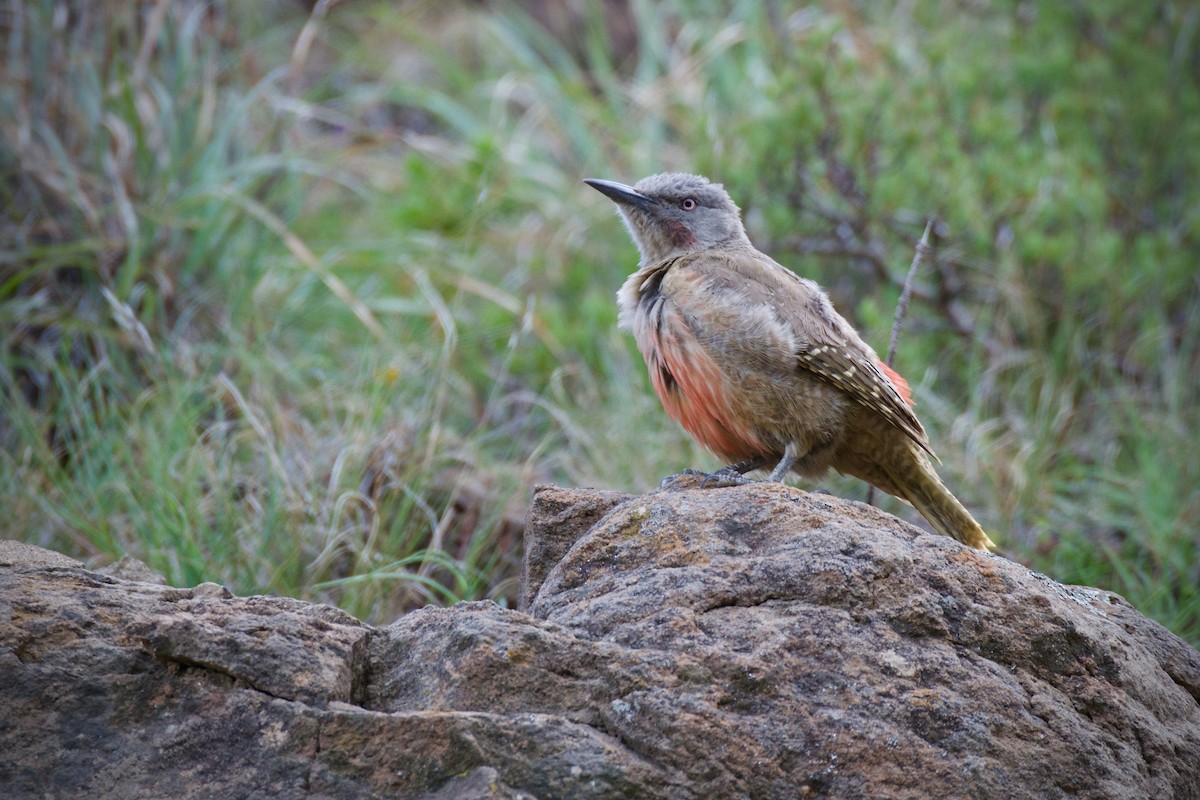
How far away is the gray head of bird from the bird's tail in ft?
4.31

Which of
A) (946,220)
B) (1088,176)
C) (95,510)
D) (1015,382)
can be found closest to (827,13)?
(1088,176)

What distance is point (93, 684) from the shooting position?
245 centimetres

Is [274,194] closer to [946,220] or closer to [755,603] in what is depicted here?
[946,220]

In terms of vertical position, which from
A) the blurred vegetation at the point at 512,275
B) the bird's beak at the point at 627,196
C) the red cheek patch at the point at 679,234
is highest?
the bird's beak at the point at 627,196

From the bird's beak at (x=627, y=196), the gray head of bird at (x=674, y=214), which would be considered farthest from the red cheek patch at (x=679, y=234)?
the bird's beak at (x=627, y=196)

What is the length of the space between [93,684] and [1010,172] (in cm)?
656

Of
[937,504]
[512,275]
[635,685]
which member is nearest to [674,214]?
[937,504]

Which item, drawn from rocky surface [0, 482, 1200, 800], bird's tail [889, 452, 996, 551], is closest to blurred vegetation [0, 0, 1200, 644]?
bird's tail [889, 452, 996, 551]

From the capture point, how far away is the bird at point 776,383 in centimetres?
411

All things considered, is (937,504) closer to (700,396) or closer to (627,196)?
(700,396)

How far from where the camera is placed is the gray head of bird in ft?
16.4

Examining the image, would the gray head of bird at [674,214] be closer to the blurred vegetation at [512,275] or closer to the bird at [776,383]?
the bird at [776,383]

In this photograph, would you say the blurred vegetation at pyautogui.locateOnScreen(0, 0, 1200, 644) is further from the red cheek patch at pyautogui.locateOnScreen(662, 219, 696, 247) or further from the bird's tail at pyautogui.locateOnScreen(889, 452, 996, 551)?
the bird's tail at pyautogui.locateOnScreen(889, 452, 996, 551)

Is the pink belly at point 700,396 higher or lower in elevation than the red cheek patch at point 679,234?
lower
